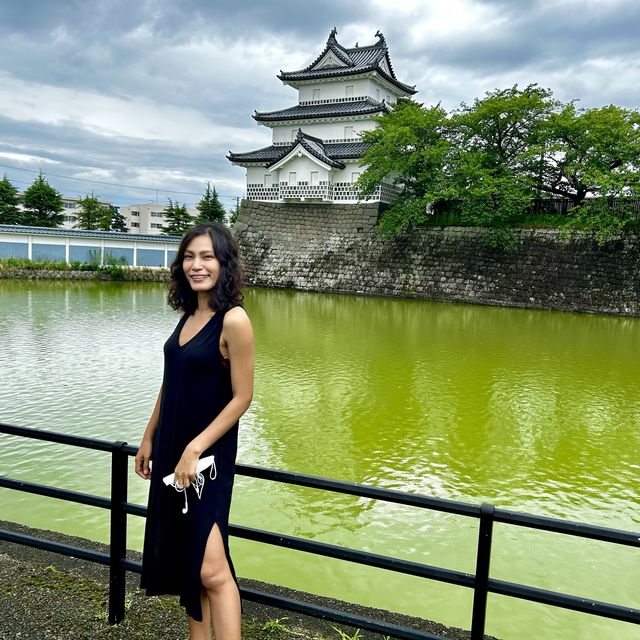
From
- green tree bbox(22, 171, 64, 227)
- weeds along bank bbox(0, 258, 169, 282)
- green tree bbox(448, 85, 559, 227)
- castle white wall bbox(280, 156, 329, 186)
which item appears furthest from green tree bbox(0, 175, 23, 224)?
green tree bbox(448, 85, 559, 227)

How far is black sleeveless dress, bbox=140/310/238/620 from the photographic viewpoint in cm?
177

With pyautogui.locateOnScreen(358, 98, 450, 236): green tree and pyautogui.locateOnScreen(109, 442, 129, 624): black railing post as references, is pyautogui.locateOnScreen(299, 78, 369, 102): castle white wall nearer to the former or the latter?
pyautogui.locateOnScreen(358, 98, 450, 236): green tree

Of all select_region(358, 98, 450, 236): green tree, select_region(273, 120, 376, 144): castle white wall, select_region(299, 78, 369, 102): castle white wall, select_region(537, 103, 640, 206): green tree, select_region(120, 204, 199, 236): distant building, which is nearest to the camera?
select_region(537, 103, 640, 206): green tree

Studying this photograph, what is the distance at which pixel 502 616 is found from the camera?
3145 mm

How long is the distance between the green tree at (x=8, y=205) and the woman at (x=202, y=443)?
38.3 m

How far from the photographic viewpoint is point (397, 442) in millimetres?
5926

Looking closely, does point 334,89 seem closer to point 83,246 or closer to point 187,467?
point 83,246

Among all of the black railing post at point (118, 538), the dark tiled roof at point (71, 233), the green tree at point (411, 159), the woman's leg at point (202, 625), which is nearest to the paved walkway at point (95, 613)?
the black railing post at point (118, 538)

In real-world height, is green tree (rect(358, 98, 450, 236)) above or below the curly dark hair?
above

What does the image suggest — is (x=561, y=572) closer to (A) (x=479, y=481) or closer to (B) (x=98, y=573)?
(A) (x=479, y=481)

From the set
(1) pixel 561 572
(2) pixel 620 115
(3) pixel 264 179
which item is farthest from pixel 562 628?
(3) pixel 264 179

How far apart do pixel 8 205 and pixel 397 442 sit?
120 feet

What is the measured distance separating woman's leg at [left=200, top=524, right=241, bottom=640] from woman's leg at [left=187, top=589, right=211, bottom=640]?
0.31 ft

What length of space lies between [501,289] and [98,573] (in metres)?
20.2
